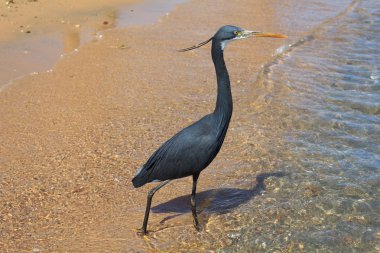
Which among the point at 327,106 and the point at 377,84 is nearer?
the point at 327,106

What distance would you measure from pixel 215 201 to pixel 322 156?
1.61 m

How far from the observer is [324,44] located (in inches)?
437

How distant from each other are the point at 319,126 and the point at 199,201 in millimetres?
2392

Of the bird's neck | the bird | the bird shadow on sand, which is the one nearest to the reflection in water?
the bird shadow on sand

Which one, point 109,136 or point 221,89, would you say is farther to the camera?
point 109,136

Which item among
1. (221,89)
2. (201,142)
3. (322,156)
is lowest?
(322,156)

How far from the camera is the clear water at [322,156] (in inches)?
203

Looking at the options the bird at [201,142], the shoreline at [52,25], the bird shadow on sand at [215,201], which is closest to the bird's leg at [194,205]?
the bird at [201,142]

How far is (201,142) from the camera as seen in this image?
194 inches

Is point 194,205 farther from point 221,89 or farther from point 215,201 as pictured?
point 221,89

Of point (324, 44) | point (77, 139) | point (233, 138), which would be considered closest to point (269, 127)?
point (233, 138)

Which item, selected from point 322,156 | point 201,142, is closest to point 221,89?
point 201,142

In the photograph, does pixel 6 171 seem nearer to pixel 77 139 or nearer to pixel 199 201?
pixel 77 139

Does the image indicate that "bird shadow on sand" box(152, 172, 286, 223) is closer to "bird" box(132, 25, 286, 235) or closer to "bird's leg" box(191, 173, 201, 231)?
"bird's leg" box(191, 173, 201, 231)
